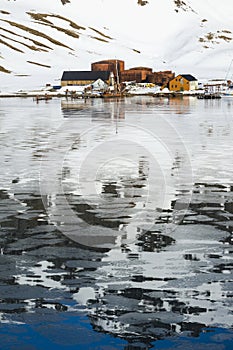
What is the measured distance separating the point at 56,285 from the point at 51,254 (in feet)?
5.55

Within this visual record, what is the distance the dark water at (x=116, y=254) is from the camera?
8.26 m

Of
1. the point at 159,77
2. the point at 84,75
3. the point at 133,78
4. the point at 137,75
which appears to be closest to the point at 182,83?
the point at 159,77

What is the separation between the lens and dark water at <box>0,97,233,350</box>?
8.26 m

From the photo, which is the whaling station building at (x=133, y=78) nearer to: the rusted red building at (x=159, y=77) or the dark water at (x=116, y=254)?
the rusted red building at (x=159, y=77)

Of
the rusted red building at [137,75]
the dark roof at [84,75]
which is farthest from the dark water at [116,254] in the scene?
the rusted red building at [137,75]

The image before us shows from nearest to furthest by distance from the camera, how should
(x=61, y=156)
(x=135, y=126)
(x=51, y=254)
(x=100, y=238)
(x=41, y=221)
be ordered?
(x=51, y=254)
(x=100, y=238)
(x=41, y=221)
(x=61, y=156)
(x=135, y=126)

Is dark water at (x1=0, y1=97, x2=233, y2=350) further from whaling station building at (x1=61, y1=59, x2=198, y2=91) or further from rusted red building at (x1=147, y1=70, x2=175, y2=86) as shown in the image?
rusted red building at (x1=147, y1=70, x2=175, y2=86)

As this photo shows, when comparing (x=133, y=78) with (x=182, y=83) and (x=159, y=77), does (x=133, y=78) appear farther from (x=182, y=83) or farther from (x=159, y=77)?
(x=182, y=83)

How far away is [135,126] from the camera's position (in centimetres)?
4178

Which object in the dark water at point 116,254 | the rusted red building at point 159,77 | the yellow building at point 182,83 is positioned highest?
the rusted red building at point 159,77

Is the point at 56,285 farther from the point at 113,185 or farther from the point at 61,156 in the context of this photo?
the point at 61,156

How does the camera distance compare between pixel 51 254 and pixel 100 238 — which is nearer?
pixel 51 254

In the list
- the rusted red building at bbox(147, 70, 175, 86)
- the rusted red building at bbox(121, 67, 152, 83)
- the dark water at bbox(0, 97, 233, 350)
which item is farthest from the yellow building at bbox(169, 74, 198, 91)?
the dark water at bbox(0, 97, 233, 350)

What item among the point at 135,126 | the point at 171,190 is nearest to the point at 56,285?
the point at 171,190
